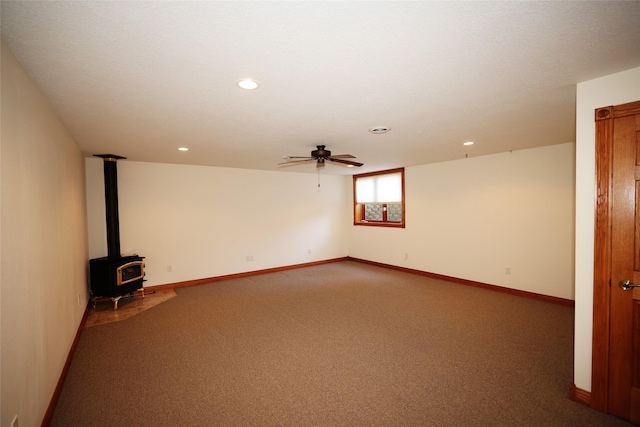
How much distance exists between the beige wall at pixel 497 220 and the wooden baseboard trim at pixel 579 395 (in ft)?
8.52

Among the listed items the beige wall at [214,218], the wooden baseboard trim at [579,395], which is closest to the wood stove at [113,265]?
the beige wall at [214,218]

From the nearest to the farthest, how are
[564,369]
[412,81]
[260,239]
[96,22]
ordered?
[96,22], [412,81], [564,369], [260,239]

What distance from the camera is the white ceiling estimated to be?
1.32m

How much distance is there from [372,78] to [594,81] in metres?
1.62

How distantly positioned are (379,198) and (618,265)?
5.17 metres

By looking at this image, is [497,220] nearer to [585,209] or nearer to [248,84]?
[585,209]

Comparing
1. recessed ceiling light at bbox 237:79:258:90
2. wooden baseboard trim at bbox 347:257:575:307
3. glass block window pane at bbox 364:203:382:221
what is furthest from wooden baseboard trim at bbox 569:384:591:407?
glass block window pane at bbox 364:203:382:221

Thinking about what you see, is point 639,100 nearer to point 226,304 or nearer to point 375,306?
point 375,306

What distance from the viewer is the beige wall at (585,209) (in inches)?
80.9

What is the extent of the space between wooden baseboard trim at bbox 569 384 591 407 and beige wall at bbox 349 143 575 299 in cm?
260

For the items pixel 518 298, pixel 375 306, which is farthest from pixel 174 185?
pixel 518 298

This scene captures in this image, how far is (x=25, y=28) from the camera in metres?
1.40

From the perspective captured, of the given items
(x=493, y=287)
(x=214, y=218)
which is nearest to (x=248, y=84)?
(x=214, y=218)

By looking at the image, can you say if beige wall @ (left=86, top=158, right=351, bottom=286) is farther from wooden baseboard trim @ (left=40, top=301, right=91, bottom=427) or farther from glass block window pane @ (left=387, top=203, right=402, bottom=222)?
wooden baseboard trim @ (left=40, top=301, right=91, bottom=427)
